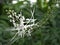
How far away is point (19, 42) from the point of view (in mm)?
2131

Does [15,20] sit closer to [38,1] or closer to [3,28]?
[3,28]

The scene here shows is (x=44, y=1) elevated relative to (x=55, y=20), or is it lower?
elevated

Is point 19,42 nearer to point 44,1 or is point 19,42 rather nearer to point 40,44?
point 40,44

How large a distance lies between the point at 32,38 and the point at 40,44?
0.92 ft

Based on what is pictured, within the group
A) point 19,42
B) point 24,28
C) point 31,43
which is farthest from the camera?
point 31,43

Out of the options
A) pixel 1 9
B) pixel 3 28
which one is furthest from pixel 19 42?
pixel 1 9

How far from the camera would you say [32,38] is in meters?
2.44

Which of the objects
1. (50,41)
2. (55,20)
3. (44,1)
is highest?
(44,1)

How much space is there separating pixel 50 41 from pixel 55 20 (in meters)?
0.34

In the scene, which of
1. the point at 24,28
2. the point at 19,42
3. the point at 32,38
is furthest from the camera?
the point at 32,38

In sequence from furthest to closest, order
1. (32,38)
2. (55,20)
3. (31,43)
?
(55,20) < (32,38) < (31,43)

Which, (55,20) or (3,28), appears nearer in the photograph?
(3,28)

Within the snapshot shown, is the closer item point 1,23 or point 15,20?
point 15,20

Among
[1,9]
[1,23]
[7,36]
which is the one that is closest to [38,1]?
[1,9]
